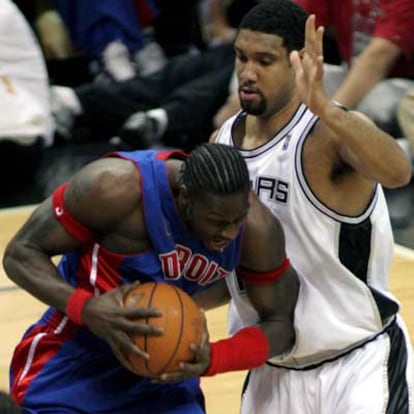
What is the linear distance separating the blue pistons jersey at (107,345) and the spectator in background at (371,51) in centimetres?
298

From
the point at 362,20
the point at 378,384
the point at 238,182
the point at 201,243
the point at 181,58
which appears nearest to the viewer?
the point at 238,182

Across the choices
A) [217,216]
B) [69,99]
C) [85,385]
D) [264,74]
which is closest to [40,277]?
[85,385]

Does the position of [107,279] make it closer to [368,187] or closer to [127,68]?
[368,187]

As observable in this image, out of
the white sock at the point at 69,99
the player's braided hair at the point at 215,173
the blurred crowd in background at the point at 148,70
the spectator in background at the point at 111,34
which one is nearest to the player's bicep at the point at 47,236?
the player's braided hair at the point at 215,173

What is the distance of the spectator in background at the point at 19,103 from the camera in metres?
7.29

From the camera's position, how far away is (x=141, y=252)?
3205 mm

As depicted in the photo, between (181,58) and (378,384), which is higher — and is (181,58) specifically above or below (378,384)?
below

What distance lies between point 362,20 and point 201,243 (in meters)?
3.78

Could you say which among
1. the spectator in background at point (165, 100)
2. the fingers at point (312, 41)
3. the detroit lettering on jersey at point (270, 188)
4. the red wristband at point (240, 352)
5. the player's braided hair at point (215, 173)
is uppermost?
the fingers at point (312, 41)

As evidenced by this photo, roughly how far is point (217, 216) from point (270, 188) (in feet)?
1.39

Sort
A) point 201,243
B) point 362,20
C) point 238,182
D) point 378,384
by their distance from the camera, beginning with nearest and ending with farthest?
point 238,182 → point 201,243 → point 378,384 → point 362,20

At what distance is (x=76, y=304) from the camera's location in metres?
3.10

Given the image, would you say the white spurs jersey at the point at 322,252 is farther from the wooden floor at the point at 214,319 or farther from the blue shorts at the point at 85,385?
the wooden floor at the point at 214,319

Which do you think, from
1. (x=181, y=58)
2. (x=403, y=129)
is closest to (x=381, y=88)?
(x=403, y=129)
